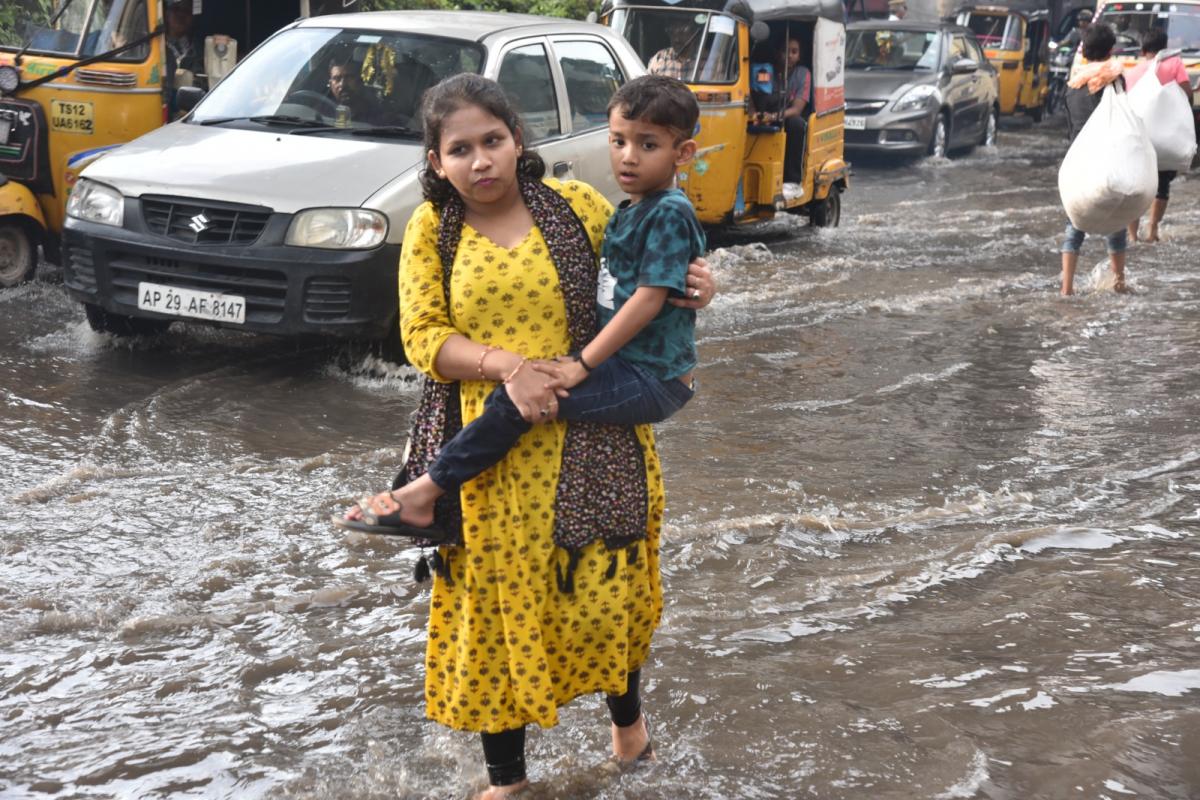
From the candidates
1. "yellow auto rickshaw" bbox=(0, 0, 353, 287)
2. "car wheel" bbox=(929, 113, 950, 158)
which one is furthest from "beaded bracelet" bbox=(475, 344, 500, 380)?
"car wheel" bbox=(929, 113, 950, 158)

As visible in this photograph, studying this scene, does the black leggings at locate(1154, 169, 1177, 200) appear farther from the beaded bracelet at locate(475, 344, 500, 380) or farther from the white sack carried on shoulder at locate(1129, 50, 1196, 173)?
the beaded bracelet at locate(475, 344, 500, 380)

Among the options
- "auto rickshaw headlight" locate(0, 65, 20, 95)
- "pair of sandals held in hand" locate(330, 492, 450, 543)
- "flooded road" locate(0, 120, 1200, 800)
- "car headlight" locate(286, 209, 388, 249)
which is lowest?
"flooded road" locate(0, 120, 1200, 800)

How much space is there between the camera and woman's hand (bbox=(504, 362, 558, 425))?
10.0 ft

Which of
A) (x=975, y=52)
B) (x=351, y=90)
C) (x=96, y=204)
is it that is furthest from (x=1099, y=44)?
(x=975, y=52)

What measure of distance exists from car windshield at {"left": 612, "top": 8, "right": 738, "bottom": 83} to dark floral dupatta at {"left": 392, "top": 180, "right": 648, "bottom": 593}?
875 cm

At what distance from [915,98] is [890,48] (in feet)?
4.21

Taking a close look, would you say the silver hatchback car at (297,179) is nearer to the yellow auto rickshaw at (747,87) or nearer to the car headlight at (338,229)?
the car headlight at (338,229)

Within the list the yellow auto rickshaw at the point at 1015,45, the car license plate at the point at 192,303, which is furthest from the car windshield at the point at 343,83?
the yellow auto rickshaw at the point at 1015,45

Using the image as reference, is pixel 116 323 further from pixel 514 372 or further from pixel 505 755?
pixel 514 372

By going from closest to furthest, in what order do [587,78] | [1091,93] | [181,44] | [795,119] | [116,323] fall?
[116,323]
[587,78]
[1091,93]
[181,44]
[795,119]

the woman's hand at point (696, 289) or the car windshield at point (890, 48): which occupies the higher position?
the car windshield at point (890, 48)

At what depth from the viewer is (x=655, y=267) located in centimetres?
311

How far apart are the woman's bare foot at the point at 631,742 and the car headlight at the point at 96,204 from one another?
4.81 meters

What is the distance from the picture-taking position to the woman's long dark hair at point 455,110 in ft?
10.4
